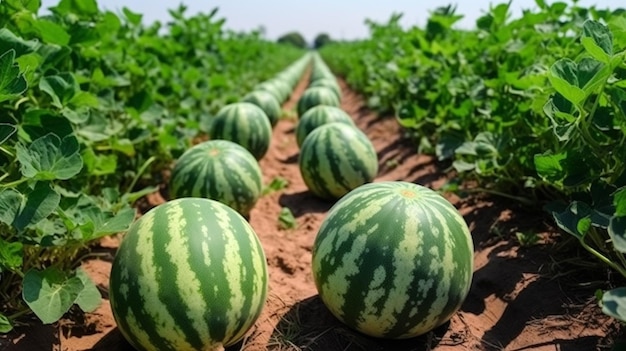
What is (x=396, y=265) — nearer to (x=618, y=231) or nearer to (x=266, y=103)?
(x=618, y=231)

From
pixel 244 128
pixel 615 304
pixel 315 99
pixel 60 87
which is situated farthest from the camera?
pixel 315 99

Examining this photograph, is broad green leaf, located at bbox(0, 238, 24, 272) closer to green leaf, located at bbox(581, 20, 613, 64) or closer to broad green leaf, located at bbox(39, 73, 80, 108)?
broad green leaf, located at bbox(39, 73, 80, 108)

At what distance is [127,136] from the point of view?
4.22 meters

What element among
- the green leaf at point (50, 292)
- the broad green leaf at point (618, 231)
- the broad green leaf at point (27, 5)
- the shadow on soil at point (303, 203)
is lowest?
the shadow on soil at point (303, 203)

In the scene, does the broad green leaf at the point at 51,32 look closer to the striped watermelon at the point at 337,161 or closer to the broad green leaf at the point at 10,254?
the broad green leaf at the point at 10,254

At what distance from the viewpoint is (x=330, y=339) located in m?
2.64

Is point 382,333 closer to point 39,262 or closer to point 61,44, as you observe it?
point 39,262

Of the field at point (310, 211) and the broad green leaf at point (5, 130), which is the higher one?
the broad green leaf at point (5, 130)

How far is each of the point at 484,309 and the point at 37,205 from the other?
82.9 inches

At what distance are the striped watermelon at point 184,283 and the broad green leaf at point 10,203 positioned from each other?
16.7 inches

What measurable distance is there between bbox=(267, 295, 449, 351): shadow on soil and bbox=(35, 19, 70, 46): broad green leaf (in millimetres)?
1910

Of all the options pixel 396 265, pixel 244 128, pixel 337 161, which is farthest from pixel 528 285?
pixel 244 128

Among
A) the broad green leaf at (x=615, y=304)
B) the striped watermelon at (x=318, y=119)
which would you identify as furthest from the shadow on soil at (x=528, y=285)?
the striped watermelon at (x=318, y=119)

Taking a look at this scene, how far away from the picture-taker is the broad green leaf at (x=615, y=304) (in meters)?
1.71
